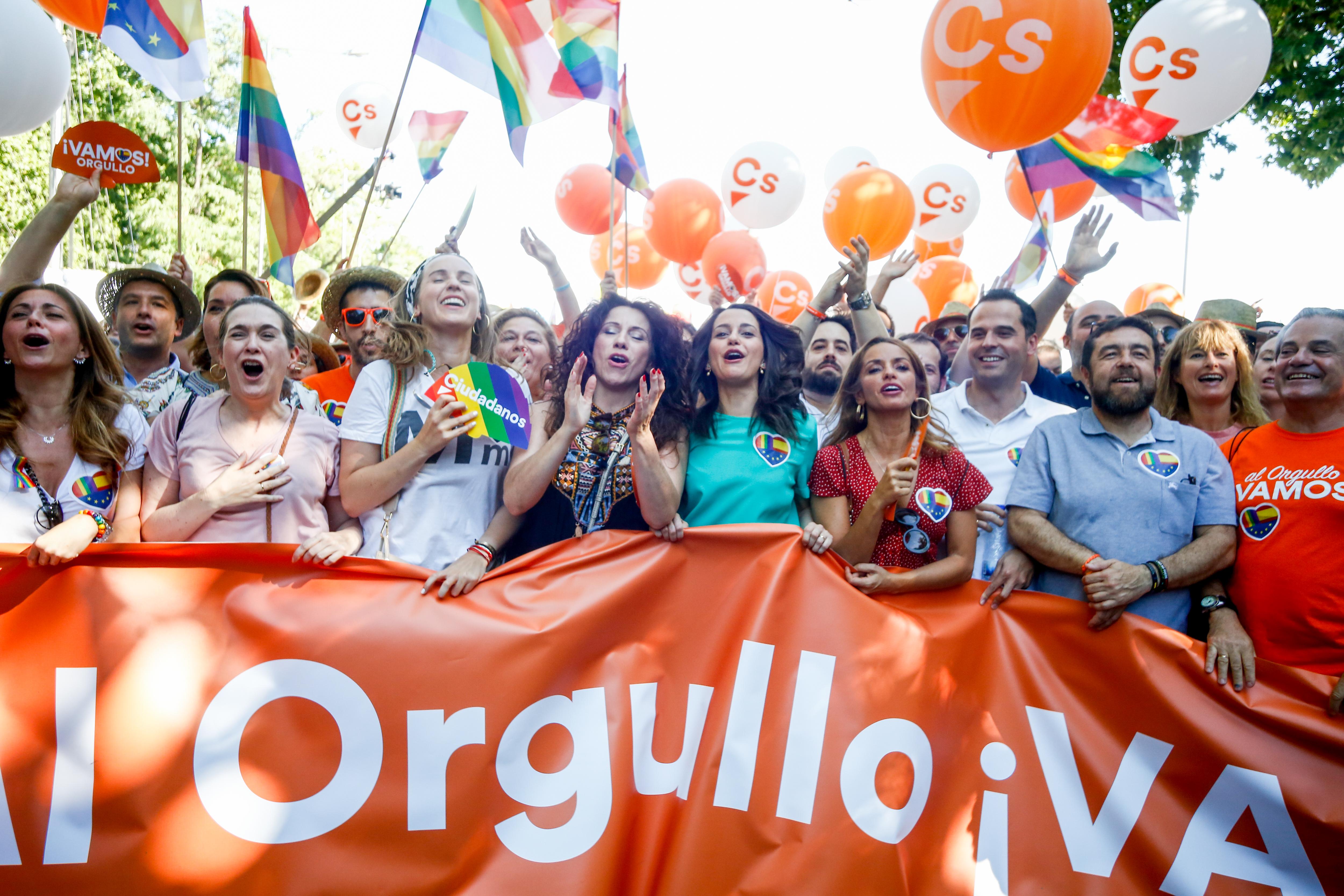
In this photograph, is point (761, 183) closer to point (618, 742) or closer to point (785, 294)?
point (785, 294)

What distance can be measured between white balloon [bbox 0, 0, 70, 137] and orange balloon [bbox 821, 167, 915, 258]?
6.16 meters

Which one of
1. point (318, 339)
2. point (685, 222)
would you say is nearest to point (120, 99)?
point (685, 222)

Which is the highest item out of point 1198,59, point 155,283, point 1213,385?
point 1198,59

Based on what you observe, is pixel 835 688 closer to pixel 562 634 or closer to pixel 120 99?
pixel 562 634

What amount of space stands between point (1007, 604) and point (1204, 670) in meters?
0.64

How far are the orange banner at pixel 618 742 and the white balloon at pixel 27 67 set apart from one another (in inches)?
145

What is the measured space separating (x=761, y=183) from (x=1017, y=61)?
5.02m

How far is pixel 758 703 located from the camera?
3035 millimetres

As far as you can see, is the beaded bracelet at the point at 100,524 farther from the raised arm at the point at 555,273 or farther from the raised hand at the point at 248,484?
the raised arm at the point at 555,273

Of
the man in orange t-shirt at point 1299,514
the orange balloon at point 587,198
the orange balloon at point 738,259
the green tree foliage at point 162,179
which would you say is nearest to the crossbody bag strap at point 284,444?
the man in orange t-shirt at point 1299,514

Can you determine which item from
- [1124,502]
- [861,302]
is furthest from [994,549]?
[861,302]

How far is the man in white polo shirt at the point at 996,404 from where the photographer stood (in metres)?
3.76

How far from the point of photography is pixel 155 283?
15.2ft

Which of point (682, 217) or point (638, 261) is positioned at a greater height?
point (682, 217)
